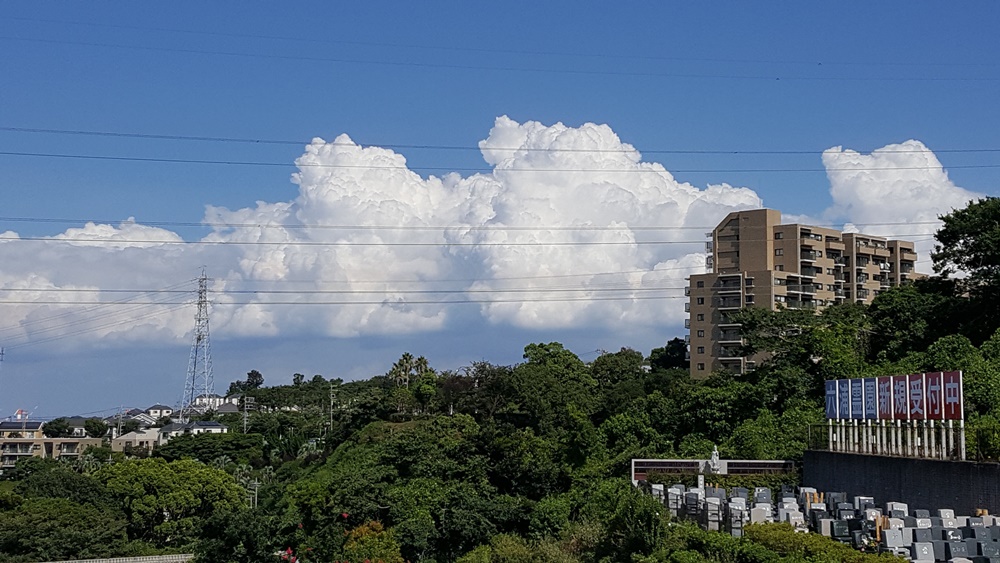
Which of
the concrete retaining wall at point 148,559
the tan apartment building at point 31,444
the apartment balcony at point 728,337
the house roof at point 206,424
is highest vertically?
the apartment balcony at point 728,337

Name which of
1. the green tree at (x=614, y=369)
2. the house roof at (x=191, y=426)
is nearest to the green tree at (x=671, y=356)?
the green tree at (x=614, y=369)

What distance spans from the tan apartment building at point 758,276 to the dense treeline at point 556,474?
60.2ft

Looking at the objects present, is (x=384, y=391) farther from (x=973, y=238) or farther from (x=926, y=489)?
(x=926, y=489)

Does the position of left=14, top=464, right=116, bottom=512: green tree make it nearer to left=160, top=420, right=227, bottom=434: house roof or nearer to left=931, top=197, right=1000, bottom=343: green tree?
left=931, top=197, right=1000, bottom=343: green tree

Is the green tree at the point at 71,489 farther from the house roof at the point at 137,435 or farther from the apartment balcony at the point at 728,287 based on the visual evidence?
the house roof at the point at 137,435

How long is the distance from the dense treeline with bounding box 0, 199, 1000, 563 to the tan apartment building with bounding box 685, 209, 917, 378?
18.3 m

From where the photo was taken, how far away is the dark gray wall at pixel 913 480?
2381 cm

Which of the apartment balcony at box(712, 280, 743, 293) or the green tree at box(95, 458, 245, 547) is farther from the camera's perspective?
the apartment balcony at box(712, 280, 743, 293)

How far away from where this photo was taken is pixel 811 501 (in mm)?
27734

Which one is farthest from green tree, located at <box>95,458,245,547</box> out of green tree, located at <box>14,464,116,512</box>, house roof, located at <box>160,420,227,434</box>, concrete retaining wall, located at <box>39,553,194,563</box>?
house roof, located at <box>160,420,227,434</box>

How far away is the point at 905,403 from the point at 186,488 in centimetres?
4604

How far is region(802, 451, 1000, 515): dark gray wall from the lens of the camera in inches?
938

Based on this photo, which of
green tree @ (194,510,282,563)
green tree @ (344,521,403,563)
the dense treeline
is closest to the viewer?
the dense treeline

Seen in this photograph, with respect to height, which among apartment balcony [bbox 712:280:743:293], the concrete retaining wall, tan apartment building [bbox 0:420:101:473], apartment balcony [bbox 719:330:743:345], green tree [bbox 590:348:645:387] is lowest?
the concrete retaining wall
